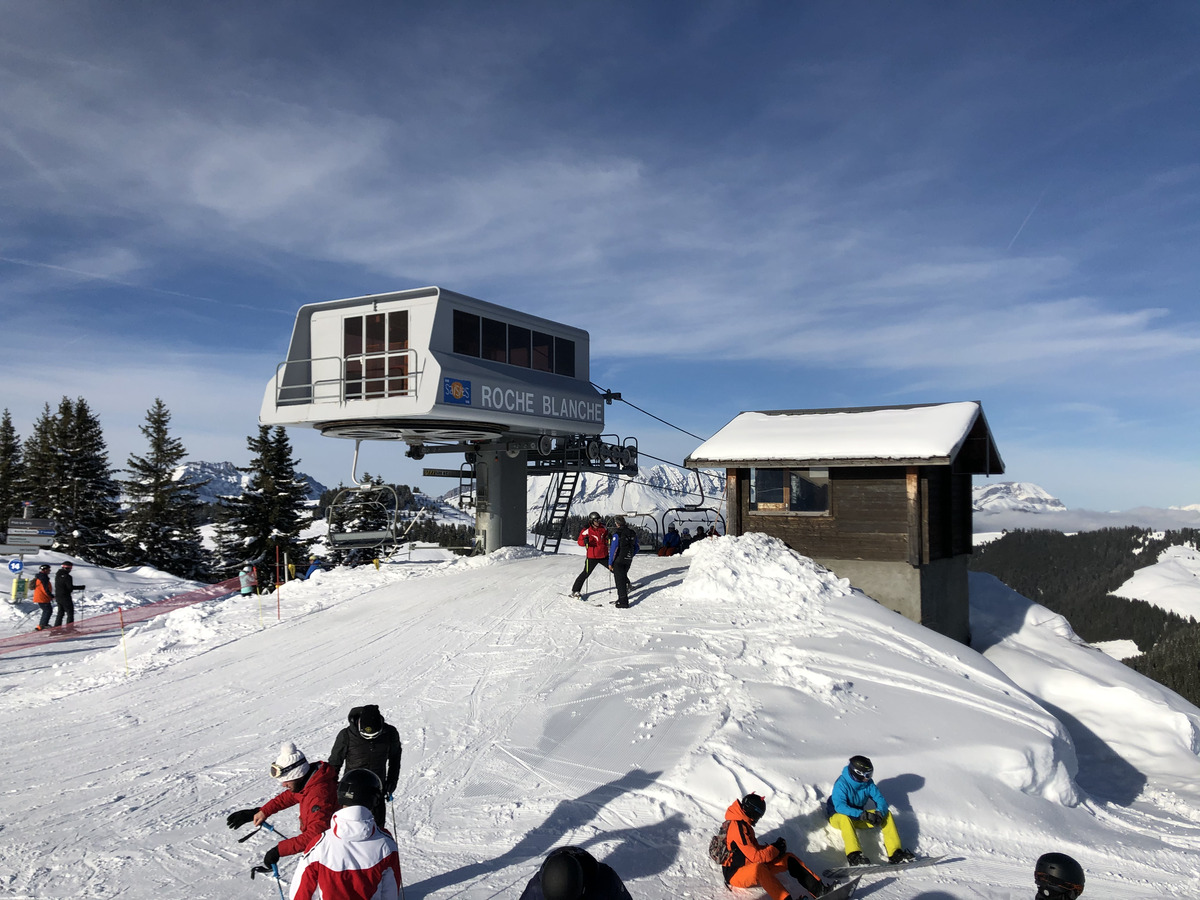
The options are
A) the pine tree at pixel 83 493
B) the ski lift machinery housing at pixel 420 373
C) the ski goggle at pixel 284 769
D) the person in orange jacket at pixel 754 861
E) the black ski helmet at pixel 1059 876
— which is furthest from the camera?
the pine tree at pixel 83 493

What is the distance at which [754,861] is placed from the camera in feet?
19.0

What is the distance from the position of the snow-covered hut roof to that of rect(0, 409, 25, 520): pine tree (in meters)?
43.3

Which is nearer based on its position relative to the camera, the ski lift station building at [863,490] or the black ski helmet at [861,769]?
the black ski helmet at [861,769]

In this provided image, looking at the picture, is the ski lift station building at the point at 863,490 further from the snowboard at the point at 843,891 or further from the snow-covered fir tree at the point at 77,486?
the snow-covered fir tree at the point at 77,486

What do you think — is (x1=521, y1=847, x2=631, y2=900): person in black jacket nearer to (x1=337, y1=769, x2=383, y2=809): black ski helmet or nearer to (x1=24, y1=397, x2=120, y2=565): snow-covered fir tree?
(x1=337, y1=769, x2=383, y2=809): black ski helmet

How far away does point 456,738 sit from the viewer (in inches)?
332

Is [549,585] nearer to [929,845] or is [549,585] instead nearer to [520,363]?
[520,363]

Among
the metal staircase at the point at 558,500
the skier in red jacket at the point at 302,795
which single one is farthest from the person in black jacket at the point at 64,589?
the skier in red jacket at the point at 302,795

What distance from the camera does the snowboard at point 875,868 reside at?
6.25 m

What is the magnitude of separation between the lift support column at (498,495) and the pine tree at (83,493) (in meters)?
30.5

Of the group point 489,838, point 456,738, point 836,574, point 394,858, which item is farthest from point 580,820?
point 836,574

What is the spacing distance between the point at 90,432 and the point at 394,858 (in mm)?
47446

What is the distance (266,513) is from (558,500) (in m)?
26.2

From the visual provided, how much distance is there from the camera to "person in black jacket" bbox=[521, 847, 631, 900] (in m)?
3.36
